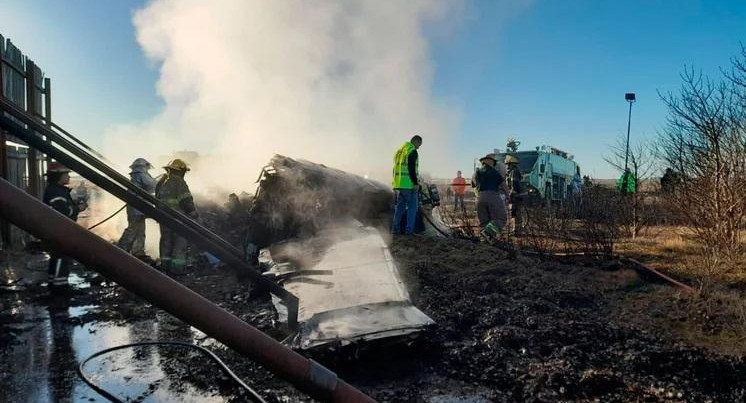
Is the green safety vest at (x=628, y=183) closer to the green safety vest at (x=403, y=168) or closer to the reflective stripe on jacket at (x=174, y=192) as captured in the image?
the green safety vest at (x=403, y=168)

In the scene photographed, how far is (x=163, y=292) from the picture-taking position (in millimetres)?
1276

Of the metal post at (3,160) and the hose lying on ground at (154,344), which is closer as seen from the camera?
the hose lying on ground at (154,344)

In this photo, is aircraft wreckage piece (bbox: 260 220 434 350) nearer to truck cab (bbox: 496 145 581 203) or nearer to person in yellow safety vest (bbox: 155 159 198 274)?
person in yellow safety vest (bbox: 155 159 198 274)

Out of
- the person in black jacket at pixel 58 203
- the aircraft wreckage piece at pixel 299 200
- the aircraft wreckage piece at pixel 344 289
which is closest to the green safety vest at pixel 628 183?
the aircraft wreckage piece at pixel 299 200

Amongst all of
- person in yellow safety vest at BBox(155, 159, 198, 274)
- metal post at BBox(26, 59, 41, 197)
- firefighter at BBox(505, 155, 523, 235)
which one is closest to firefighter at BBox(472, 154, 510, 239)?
firefighter at BBox(505, 155, 523, 235)

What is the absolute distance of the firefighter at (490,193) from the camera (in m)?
8.87

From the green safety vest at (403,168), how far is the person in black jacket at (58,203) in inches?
177

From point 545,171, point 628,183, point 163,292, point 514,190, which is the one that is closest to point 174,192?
point 514,190

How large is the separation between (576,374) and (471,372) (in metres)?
0.66

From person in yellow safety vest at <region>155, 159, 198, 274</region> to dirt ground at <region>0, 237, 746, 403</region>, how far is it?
152 centimetres

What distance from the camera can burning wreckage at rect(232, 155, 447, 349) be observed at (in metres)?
3.60

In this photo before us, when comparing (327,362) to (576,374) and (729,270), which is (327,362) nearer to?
(576,374)

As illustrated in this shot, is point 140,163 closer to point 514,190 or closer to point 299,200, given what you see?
point 299,200

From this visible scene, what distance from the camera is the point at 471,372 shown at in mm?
3420
